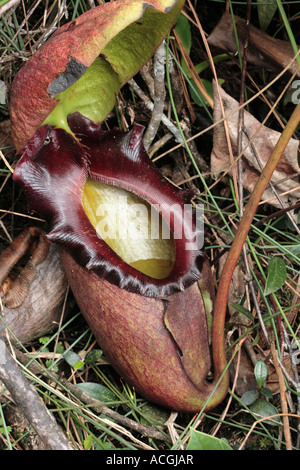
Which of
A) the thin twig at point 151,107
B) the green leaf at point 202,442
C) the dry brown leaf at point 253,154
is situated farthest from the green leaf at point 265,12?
the green leaf at point 202,442

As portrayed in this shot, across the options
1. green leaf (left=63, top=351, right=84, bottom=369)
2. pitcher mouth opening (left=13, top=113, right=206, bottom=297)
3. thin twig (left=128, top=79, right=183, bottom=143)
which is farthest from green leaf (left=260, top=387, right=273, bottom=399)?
thin twig (left=128, top=79, right=183, bottom=143)

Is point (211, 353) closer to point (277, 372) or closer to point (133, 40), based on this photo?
point (277, 372)

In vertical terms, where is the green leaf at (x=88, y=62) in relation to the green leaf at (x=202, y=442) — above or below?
above

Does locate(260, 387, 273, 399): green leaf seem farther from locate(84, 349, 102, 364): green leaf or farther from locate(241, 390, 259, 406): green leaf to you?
locate(84, 349, 102, 364): green leaf

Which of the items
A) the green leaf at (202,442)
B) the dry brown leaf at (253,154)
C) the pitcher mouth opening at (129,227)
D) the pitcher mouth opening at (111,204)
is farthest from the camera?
the dry brown leaf at (253,154)

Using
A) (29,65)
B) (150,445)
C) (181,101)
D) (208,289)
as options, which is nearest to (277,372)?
(208,289)

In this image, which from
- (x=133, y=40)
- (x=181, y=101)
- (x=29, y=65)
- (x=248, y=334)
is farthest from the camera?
(x=181, y=101)

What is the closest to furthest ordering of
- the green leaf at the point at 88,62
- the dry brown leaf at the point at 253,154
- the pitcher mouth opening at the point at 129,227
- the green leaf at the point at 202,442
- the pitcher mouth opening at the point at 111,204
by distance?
the green leaf at the point at 202,442 < the green leaf at the point at 88,62 < the pitcher mouth opening at the point at 111,204 < the pitcher mouth opening at the point at 129,227 < the dry brown leaf at the point at 253,154

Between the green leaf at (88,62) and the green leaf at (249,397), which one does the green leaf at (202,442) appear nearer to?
the green leaf at (249,397)
